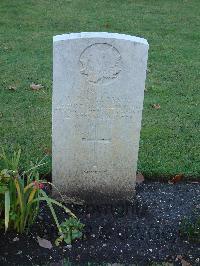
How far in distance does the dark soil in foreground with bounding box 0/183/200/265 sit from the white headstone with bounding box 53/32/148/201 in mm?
205

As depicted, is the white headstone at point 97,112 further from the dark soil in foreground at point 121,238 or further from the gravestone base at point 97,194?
the dark soil in foreground at point 121,238

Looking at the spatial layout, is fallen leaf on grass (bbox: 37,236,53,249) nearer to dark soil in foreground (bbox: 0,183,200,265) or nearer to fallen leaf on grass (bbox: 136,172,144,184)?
dark soil in foreground (bbox: 0,183,200,265)

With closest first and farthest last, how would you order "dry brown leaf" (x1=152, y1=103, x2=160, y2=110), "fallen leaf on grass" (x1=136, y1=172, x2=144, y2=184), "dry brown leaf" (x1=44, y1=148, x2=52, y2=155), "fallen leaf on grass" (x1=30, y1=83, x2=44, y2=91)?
1. "fallen leaf on grass" (x1=136, y1=172, x2=144, y2=184)
2. "dry brown leaf" (x1=44, y1=148, x2=52, y2=155)
3. "dry brown leaf" (x1=152, y1=103, x2=160, y2=110)
4. "fallen leaf on grass" (x1=30, y1=83, x2=44, y2=91)

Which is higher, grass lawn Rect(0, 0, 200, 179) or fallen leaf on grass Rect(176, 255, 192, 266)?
grass lawn Rect(0, 0, 200, 179)

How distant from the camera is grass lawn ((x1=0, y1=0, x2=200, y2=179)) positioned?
551cm

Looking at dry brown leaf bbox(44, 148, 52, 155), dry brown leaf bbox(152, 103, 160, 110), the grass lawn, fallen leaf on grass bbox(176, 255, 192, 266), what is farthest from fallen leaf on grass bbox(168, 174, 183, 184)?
dry brown leaf bbox(152, 103, 160, 110)

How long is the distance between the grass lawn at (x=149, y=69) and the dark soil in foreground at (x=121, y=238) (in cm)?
60

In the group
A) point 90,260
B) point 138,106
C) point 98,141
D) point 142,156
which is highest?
point 138,106

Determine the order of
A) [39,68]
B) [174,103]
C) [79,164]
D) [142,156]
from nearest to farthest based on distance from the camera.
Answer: [79,164]
[142,156]
[174,103]
[39,68]

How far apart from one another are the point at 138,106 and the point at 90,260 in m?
1.26

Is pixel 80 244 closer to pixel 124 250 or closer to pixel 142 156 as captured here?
pixel 124 250

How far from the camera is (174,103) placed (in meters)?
6.78

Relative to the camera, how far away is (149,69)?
7945 millimetres

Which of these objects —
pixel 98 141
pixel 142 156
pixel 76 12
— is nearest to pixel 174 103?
pixel 142 156
